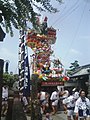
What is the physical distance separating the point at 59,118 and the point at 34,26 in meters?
12.2

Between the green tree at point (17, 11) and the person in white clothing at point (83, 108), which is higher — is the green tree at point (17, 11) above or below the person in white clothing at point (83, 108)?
above

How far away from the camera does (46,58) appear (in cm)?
2828

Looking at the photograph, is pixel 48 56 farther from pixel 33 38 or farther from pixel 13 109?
pixel 13 109

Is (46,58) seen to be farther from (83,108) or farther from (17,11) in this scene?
(17,11)

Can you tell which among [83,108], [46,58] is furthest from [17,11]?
[46,58]

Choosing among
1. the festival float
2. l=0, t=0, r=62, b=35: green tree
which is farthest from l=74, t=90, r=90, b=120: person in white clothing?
the festival float

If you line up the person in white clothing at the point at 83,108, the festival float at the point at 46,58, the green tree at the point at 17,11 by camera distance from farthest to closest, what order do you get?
the festival float at the point at 46,58 → the person in white clothing at the point at 83,108 → the green tree at the point at 17,11

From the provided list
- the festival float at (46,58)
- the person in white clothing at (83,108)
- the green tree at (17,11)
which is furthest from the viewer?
the festival float at (46,58)

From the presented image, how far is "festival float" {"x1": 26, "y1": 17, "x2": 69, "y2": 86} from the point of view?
24484mm

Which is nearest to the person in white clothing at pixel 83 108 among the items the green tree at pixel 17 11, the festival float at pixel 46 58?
the green tree at pixel 17 11

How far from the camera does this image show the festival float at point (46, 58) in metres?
24.5

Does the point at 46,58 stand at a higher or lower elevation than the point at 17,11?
higher

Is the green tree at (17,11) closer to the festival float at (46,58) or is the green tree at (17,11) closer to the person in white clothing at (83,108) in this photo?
the person in white clothing at (83,108)

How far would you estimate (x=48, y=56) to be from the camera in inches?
1116
